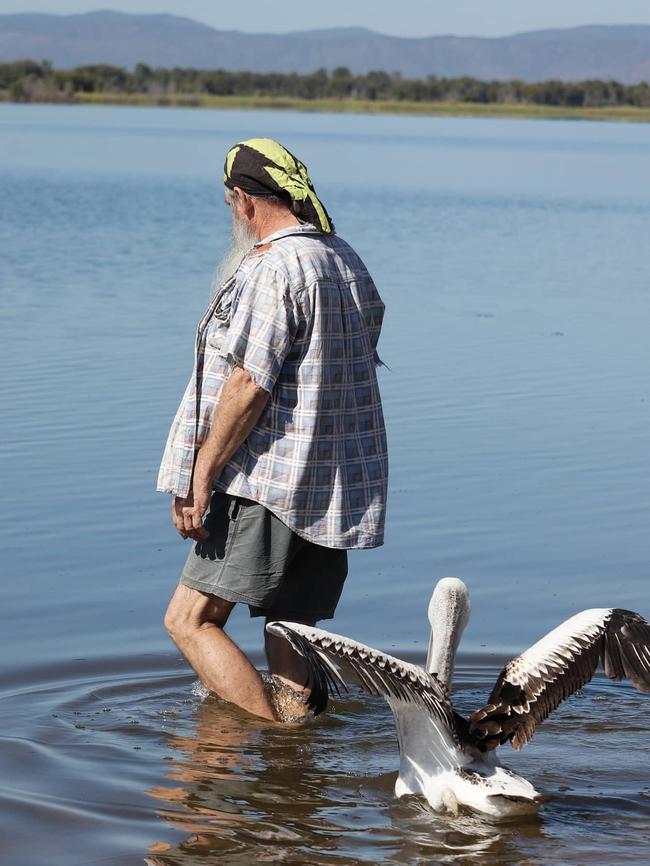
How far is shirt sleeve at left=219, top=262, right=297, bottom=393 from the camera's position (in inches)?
195

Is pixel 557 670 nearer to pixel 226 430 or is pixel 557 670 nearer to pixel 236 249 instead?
pixel 226 430

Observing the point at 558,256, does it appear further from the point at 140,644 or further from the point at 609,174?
the point at 609,174

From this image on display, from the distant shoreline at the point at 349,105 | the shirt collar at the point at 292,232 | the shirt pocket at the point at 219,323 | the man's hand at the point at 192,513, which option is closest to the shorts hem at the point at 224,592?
the man's hand at the point at 192,513

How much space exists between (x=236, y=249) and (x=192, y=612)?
4.11 ft

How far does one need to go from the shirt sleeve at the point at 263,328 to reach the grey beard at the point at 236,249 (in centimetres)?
31

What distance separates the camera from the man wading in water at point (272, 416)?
500 cm

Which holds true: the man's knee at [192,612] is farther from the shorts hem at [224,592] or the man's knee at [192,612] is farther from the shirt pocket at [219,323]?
the shirt pocket at [219,323]

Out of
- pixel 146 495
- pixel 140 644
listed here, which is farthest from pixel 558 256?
pixel 140 644

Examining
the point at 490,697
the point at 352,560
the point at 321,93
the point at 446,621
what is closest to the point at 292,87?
the point at 321,93

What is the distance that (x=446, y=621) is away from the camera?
4.78 meters

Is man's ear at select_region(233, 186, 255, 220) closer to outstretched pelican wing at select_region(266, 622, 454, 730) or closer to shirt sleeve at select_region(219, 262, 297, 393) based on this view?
shirt sleeve at select_region(219, 262, 297, 393)

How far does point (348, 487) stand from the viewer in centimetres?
518

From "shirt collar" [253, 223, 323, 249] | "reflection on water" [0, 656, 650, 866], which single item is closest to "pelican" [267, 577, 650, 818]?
"reflection on water" [0, 656, 650, 866]

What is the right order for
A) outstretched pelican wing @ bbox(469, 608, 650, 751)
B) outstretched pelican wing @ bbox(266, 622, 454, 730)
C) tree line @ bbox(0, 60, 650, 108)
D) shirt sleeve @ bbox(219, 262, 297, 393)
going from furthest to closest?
tree line @ bbox(0, 60, 650, 108), shirt sleeve @ bbox(219, 262, 297, 393), outstretched pelican wing @ bbox(469, 608, 650, 751), outstretched pelican wing @ bbox(266, 622, 454, 730)
